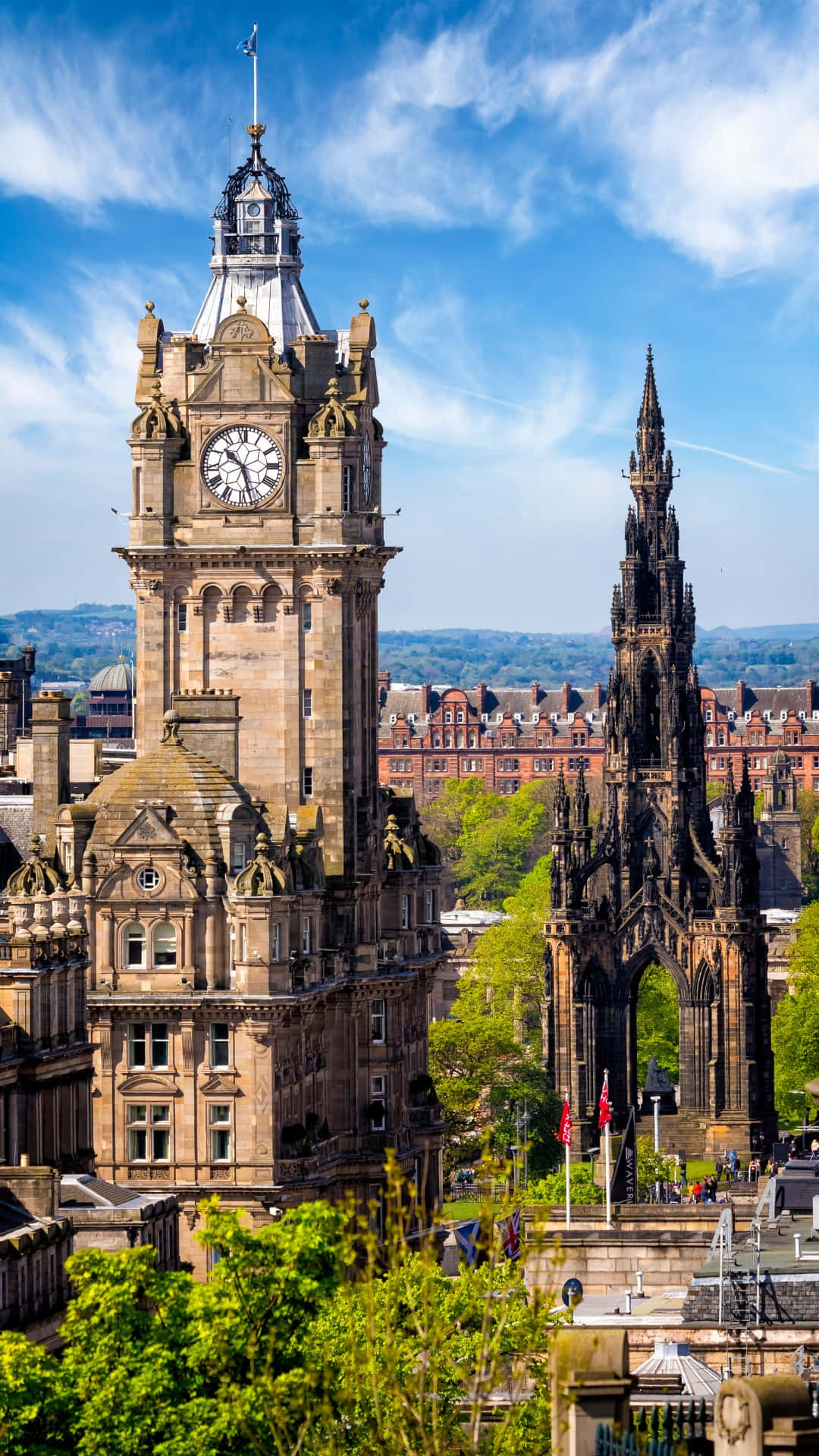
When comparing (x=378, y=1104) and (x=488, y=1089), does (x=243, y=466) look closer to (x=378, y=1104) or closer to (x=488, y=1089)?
(x=378, y=1104)

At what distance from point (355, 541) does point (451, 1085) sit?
154ft

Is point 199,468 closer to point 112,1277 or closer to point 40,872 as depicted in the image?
point 40,872

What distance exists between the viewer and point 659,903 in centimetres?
17525

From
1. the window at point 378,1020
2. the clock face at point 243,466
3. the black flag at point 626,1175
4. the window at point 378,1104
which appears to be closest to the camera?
the clock face at point 243,466

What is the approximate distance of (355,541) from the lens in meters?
115

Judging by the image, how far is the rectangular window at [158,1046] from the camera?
10538 cm

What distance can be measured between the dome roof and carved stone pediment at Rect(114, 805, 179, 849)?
231 millimetres

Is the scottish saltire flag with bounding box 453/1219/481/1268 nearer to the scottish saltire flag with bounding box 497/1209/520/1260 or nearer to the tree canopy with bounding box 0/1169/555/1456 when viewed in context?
the scottish saltire flag with bounding box 497/1209/520/1260

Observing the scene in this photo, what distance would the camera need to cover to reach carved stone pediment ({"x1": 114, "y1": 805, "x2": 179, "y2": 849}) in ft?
344

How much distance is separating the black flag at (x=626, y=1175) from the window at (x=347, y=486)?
83.5 ft

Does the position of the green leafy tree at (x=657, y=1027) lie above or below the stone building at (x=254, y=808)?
below

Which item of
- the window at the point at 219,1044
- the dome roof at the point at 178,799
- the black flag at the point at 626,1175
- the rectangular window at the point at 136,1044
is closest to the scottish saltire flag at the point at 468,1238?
the window at the point at 219,1044

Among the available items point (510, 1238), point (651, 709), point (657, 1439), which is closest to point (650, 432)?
point (651, 709)

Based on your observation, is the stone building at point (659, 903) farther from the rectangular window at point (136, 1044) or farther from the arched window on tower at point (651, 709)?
the rectangular window at point (136, 1044)
